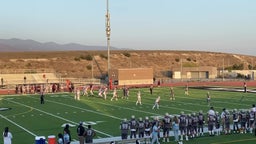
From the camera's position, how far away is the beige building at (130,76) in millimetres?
54281

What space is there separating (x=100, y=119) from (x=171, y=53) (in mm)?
99112

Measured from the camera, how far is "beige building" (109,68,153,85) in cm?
5428

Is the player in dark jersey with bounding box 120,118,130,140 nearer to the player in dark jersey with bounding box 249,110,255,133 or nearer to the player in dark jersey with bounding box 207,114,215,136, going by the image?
the player in dark jersey with bounding box 207,114,215,136

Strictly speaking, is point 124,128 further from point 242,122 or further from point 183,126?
point 242,122

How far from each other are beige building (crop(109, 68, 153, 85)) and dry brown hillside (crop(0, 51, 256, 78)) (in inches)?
803

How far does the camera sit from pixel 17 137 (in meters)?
18.9

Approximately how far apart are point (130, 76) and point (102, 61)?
44.9 meters

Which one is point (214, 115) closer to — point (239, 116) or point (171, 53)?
point (239, 116)

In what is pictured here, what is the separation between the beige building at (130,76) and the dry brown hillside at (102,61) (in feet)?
66.9

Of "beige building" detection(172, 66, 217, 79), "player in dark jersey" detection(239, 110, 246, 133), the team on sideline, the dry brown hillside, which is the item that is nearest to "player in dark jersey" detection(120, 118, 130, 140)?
the team on sideline

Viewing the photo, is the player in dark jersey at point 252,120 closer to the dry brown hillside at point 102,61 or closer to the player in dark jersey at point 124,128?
the player in dark jersey at point 124,128

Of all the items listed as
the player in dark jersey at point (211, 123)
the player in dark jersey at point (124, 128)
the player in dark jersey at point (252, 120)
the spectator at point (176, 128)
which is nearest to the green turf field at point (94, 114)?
the player in dark jersey at point (211, 123)

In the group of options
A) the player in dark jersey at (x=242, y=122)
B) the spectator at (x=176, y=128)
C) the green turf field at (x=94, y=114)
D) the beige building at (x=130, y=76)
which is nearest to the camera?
the spectator at (x=176, y=128)

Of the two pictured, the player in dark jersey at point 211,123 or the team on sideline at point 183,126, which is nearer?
the team on sideline at point 183,126
